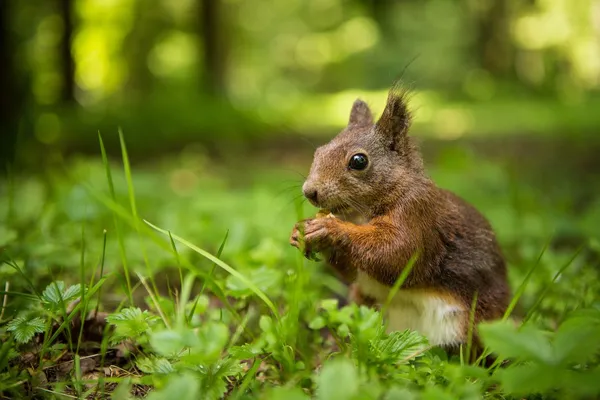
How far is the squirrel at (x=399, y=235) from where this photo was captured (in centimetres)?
Answer: 205

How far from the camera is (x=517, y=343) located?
1441mm

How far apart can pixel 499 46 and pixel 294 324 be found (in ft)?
78.9

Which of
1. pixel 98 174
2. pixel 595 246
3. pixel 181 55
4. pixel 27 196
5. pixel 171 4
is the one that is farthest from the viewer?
pixel 181 55

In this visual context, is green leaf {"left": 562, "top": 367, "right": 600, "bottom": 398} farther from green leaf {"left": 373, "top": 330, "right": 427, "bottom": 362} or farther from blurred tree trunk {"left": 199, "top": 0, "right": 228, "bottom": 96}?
blurred tree trunk {"left": 199, "top": 0, "right": 228, "bottom": 96}

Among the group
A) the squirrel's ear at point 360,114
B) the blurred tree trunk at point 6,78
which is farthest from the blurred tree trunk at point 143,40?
the squirrel's ear at point 360,114

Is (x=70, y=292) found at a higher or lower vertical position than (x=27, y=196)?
higher

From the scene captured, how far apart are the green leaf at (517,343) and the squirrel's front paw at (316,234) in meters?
0.70

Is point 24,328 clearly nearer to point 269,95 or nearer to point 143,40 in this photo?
point 143,40

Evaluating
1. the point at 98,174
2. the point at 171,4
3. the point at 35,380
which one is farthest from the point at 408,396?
the point at 171,4

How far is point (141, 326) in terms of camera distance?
1820 millimetres

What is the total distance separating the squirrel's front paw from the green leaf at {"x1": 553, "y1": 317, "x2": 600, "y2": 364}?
83 cm

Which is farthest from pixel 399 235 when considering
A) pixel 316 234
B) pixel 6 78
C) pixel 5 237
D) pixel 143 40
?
pixel 143 40

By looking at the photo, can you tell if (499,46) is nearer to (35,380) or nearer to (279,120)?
(279,120)

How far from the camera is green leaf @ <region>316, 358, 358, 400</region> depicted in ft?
4.25
